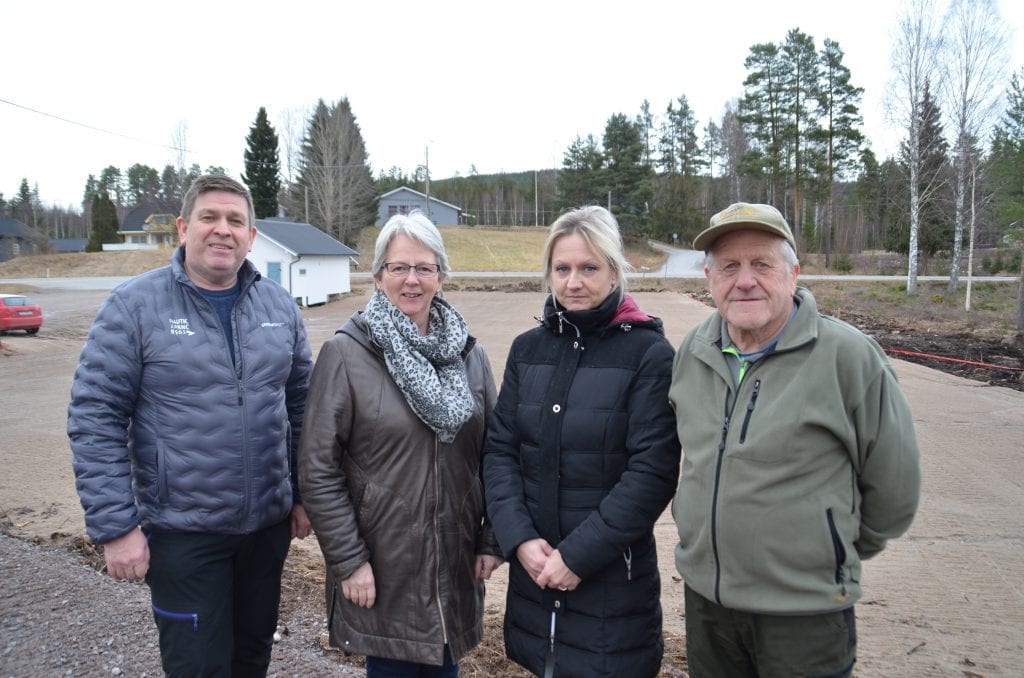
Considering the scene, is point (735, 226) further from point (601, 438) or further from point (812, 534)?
point (812, 534)

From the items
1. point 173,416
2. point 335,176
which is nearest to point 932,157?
point 173,416

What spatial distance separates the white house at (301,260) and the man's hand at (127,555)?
2142 centimetres

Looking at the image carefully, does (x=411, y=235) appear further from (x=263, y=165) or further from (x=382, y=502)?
(x=263, y=165)

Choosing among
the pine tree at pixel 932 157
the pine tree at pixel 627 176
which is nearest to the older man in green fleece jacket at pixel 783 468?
the pine tree at pixel 932 157

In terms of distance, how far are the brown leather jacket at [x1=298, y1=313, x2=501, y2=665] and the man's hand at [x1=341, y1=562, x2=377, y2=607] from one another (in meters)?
0.03

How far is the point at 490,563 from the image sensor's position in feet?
7.91

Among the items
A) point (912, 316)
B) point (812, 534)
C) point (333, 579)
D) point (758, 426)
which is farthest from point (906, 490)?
point (912, 316)

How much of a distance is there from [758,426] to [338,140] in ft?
164

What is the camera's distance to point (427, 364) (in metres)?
2.30

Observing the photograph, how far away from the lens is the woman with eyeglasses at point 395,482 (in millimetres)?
2193

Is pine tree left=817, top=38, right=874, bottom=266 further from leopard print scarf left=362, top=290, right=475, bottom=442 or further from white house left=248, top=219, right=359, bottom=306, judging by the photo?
leopard print scarf left=362, top=290, right=475, bottom=442

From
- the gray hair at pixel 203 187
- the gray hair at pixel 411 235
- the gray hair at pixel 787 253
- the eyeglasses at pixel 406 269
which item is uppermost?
the gray hair at pixel 203 187

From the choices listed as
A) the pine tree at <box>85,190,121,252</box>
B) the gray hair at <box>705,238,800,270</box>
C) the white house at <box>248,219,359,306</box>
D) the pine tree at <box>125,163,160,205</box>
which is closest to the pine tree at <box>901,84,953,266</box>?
the white house at <box>248,219,359,306</box>

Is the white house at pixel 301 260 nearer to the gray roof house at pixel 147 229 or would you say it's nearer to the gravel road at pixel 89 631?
the gravel road at pixel 89 631
